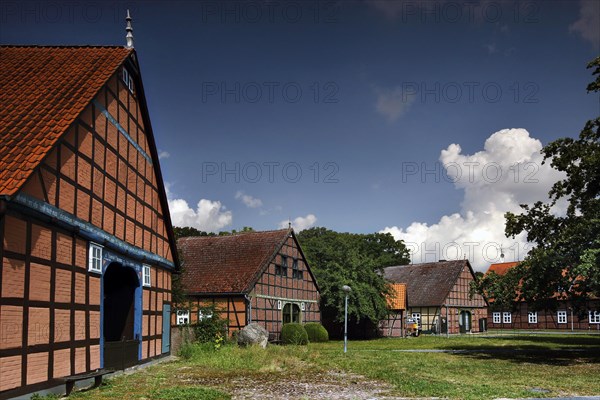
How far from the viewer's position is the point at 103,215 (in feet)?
56.7

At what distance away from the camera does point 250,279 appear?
3628cm

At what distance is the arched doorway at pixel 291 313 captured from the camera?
40.4 m

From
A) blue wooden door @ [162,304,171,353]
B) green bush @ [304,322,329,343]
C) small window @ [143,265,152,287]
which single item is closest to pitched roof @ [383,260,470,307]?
green bush @ [304,322,329,343]

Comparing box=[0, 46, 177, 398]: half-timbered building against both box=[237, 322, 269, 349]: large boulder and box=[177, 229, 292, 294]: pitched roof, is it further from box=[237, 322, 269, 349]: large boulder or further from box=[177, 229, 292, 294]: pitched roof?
box=[177, 229, 292, 294]: pitched roof

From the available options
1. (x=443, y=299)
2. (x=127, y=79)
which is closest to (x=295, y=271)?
(x=443, y=299)

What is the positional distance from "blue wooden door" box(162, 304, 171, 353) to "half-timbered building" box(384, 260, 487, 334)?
34.5 m

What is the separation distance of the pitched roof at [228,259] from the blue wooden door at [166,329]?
36.4 feet

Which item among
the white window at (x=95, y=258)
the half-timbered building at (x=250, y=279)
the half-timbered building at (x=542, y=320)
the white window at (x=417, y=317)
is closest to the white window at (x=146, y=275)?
the white window at (x=95, y=258)

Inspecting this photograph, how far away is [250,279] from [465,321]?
3135 cm

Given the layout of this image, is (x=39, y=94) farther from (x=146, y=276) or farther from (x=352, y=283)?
(x=352, y=283)

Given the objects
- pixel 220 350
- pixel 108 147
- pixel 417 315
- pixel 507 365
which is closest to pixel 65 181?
pixel 108 147

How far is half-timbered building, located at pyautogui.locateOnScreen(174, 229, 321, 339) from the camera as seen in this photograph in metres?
36.0

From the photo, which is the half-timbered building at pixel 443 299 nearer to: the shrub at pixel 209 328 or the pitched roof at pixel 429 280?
the pitched roof at pixel 429 280

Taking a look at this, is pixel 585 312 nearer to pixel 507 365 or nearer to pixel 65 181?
pixel 507 365
